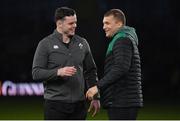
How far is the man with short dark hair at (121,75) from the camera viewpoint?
5.76m

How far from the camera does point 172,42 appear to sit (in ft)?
71.5

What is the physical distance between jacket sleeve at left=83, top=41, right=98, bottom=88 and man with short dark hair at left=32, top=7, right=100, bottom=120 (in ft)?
0.46

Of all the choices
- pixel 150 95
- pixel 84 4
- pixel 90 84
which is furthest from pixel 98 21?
pixel 90 84

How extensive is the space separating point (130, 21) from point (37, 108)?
8590 mm

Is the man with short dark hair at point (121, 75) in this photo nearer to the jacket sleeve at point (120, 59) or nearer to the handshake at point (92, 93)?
the jacket sleeve at point (120, 59)

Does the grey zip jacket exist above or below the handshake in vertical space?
above

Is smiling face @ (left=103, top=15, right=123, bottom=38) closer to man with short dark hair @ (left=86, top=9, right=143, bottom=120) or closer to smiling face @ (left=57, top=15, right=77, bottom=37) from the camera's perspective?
man with short dark hair @ (left=86, top=9, right=143, bottom=120)

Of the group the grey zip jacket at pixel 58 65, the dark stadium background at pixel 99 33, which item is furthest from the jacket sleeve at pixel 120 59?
the dark stadium background at pixel 99 33

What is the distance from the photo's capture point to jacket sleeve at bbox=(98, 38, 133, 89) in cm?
575

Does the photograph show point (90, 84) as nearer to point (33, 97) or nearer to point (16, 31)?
point (33, 97)

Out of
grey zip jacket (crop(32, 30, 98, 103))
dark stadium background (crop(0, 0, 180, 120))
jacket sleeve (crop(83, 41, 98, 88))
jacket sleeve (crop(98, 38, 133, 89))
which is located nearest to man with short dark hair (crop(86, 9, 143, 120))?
jacket sleeve (crop(98, 38, 133, 89))

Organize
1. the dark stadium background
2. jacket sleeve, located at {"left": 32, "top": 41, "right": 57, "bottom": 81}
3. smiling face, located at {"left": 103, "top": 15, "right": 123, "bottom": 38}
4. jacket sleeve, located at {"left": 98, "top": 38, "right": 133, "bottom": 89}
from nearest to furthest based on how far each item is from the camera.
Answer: jacket sleeve, located at {"left": 98, "top": 38, "right": 133, "bottom": 89}, smiling face, located at {"left": 103, "top": 15, "right": 123, "bottom": 38}, jacket sleeve, located at {"left": 32, "top": 41, "right": 57, "bottom": 81}, the dark stadium background

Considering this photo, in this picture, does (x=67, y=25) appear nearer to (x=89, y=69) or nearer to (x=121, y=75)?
(x=89, y=69)

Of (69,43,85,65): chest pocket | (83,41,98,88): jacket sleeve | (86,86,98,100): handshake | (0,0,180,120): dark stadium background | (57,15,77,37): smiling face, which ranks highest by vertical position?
(57,15,77,37): smiling face
